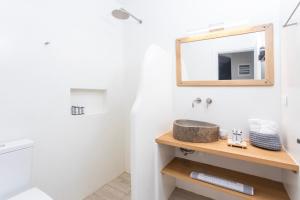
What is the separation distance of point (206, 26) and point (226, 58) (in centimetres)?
41

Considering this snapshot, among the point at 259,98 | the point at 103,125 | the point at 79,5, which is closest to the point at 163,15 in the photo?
the point at 79,5

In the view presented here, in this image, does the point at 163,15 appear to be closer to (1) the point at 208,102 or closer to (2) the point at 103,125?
(1) the point at 208,102

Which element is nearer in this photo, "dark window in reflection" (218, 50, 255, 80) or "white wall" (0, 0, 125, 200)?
"white wall" (0, 0, 125, 200)

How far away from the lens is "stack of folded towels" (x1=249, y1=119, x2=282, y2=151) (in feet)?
4.10

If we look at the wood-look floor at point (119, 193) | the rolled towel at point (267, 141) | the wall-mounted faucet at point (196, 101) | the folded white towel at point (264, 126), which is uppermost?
the wall-mounted faucet at point (196, 101)

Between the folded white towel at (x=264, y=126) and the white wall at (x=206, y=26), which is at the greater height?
the white wall at (x=206, y=26)

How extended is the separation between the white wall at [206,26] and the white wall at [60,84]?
41 centimetres

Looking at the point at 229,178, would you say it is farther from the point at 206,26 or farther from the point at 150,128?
the point at 206,26

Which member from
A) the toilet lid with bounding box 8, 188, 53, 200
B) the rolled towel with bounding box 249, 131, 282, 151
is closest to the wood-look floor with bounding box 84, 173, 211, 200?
the toilet lid with bounding box 8, 188, 53, 200

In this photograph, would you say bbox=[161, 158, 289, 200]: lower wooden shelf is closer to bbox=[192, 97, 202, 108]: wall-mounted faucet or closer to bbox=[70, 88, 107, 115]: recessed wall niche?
bbox=[192, 97, 202, 108]: wall-mounted faucet

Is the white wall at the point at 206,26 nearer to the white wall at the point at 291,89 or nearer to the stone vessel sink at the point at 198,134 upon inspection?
the white wall at the point at 291,89

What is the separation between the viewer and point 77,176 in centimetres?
173

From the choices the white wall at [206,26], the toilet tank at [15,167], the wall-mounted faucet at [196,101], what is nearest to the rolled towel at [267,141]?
the white wall at [206,26]

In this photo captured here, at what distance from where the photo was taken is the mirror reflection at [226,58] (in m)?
1.46
